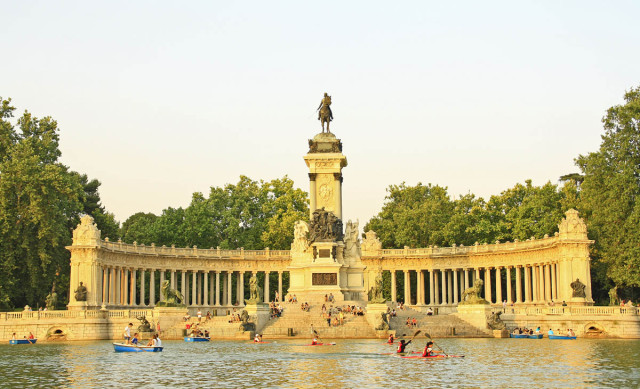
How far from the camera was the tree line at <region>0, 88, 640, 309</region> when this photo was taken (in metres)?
66.8

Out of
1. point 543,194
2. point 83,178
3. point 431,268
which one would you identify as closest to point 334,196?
point 431,268

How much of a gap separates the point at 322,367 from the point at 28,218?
43758 millimetres

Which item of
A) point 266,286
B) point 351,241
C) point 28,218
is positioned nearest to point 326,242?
point 351,241

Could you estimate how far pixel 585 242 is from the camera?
66.9m

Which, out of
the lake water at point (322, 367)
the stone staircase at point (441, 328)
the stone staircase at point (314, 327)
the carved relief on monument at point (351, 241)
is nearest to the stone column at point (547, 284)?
the carved relief on monument at point (351, 241)

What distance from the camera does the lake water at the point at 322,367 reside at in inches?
1069

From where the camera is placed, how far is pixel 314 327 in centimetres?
5456

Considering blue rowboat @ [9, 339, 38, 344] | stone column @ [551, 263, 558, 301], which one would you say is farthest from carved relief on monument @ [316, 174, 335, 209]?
blue rowboat @ [9, 339, 38, 344]

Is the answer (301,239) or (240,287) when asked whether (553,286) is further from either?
(240,287)

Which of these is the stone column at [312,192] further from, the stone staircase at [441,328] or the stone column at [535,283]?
the stone column at [535,283]

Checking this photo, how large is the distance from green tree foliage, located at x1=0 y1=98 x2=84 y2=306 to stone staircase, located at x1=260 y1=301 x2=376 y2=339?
22.9 meters

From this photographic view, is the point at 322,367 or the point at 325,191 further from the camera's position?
the point at 325,191

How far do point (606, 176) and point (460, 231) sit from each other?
933 inches

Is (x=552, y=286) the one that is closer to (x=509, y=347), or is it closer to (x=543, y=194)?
(x=543, y=194)
